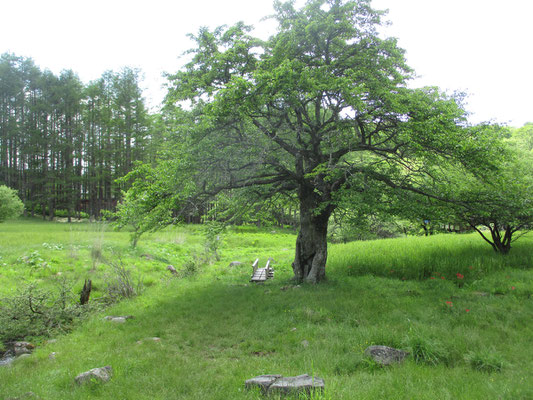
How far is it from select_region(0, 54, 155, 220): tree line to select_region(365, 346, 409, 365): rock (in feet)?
113

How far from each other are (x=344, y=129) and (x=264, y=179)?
3.14 meters

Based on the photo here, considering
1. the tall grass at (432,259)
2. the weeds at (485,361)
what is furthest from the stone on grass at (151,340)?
the tall grass at (432,259)

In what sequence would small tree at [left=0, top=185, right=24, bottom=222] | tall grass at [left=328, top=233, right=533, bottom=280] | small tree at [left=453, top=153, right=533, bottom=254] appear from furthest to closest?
small tree at [left=0, top=185, right=24, bottom=222] < tall grass at [left=328, top=233, right=533, bottom=280] < small tree at [left=453, top=153, right=533, bottom=254]

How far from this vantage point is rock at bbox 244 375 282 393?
396 cm

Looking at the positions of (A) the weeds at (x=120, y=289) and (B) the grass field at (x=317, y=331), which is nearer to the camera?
(B) the grass field at (x=317, y=331)

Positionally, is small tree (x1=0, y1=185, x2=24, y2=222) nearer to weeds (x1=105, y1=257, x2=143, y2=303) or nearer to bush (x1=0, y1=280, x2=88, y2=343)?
weeds (x1=105, y1=257, x2=143, y2=303)

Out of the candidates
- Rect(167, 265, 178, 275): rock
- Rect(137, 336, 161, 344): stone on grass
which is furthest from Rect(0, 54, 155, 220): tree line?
Rect(137, 336, 161, 344): stone on grass

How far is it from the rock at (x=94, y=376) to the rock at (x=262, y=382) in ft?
7.19

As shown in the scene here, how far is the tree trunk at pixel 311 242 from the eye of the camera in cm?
1067

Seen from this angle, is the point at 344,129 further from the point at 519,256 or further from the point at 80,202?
the point at 80,202

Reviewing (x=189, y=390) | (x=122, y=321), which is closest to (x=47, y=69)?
(x=122, y=321)

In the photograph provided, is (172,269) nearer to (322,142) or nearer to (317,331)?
(322,142)

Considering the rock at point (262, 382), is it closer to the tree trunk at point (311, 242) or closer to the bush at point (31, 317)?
the bush at point (31, 317)

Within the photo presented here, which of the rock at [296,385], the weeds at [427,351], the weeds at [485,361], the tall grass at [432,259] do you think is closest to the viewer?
the rock at [296,385]
